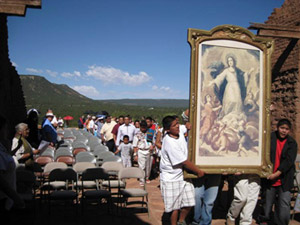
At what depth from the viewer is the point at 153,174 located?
35.1ft

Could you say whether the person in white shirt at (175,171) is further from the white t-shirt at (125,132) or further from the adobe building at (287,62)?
the white t-shirt at (125,132)

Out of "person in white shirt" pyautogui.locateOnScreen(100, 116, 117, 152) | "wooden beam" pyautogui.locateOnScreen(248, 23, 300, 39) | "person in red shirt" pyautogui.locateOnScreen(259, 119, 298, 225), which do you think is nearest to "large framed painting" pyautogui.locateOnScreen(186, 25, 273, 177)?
"person in red shirt" pyautogui.locateOnScreen(259, 119, 298, 225)

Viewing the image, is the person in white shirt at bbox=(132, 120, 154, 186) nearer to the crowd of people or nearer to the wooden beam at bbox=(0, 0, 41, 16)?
the crowd of people

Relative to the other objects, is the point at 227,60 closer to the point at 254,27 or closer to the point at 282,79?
the point at 254,27

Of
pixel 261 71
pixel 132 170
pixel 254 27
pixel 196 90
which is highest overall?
pixel 254 27

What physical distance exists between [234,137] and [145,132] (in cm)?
473

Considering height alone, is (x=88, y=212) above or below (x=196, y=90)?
below

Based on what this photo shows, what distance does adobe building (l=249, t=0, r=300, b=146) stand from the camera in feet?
28.0

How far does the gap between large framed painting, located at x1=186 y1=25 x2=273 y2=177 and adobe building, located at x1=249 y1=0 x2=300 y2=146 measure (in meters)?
3.62

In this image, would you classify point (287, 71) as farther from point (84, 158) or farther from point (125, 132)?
point (84, 158)

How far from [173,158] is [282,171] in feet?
5.70

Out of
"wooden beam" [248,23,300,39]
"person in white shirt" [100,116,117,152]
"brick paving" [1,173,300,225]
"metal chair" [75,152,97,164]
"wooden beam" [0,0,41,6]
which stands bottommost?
"brick paving" [1,173,300,225]

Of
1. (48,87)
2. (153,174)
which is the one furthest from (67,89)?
(153,174)

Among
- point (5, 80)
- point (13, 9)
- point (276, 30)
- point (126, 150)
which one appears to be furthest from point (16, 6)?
point (5, 80)
